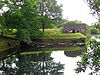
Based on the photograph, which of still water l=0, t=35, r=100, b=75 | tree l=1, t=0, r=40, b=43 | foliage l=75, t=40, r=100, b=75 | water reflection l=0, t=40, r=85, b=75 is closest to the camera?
foliage l=75, t=40, r=100, b=75

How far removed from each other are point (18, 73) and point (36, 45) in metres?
27.9

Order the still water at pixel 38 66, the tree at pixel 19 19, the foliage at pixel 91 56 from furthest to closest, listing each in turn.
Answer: the tree at pixel 19 19
the still water at pixel 38 66
the foliage at pixel 91 56

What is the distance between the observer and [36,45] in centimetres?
4416

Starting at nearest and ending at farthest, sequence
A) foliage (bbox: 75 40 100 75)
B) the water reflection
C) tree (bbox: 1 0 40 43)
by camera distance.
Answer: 1. foliage (bbox: 75 40 100 75)
2. the water reflection
3. tree (bbox: 1 0 40 43)

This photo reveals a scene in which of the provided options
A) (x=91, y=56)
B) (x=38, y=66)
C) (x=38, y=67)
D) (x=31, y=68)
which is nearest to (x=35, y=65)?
(x=38, y=66)

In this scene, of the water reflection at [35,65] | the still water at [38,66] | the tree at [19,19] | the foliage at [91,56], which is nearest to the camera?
the foliage at [91,56]

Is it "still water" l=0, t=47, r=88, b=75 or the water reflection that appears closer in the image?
"still water" l=0, t=47, r=88, b=75

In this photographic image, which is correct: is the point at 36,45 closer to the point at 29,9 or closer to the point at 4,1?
the point at 29,9

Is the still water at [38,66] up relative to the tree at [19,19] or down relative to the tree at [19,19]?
down

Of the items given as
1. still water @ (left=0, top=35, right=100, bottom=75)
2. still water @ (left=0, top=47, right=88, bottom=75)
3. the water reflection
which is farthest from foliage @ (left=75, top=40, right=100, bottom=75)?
the water reflection

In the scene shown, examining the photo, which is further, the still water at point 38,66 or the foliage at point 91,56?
the still water at point 38,66

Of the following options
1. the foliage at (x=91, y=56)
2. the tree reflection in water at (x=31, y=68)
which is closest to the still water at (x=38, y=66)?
the tree reflection in water at (x=31, y=68)

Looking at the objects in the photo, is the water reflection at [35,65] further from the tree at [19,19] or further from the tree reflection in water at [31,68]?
the tree at [19,19]

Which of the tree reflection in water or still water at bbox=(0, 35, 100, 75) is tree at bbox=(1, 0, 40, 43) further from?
the tree reflection in water
